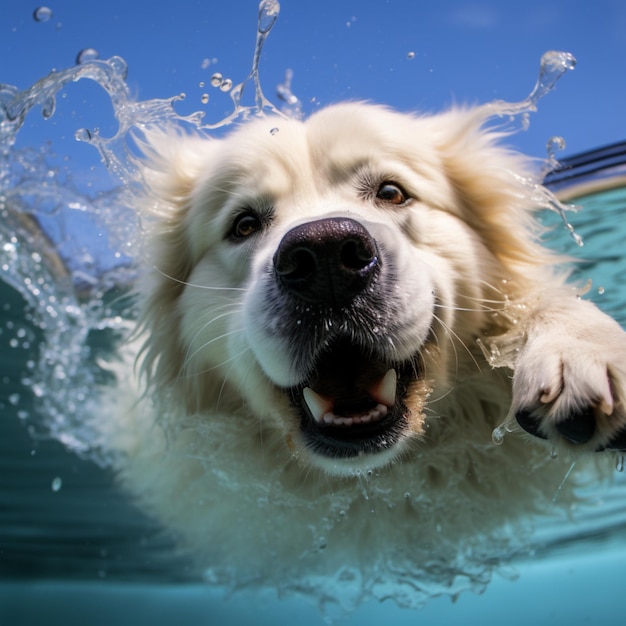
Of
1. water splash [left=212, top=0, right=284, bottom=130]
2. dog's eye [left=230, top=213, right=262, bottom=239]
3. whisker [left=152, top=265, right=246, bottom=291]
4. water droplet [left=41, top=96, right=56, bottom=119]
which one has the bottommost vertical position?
whisker [left=152, top=265, right=246, bottom=291]

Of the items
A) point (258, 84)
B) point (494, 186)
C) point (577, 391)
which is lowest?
point (577, 391)

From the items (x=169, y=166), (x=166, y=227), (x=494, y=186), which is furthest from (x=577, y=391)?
(x=169, y=166)

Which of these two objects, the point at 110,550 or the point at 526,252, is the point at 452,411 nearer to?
the point at 526,252

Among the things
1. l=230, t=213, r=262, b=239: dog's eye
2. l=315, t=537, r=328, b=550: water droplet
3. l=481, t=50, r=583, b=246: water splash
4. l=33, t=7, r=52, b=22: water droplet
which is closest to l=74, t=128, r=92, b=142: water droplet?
l=33, t=7, r=52, b=22: water droplet

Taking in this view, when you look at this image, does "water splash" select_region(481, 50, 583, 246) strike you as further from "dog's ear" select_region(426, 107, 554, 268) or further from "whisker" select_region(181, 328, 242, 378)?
"whisker" select_region(181, 328, 242, 378)

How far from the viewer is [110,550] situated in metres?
8.69

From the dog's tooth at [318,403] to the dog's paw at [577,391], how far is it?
2.12ft

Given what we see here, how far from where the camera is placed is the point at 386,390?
2.44 meters

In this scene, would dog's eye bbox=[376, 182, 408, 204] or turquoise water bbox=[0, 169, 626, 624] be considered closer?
dog's eye bbox=[376, 182, 408, 204]

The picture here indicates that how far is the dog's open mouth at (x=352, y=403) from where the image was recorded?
→ 2.39 m

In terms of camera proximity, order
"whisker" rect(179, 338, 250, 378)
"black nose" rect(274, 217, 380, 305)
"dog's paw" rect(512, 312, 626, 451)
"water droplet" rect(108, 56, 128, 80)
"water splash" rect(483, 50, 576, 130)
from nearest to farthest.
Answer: "dog's paw" rect(512, 312, 626, 451), "black nose" rect(274, 217, 380, 305), "whisker" rect(179, 338, 250, 378), "water splash" rect(483, 50, 576, 130), "water droplet" rect(108, 56, 128, 80)

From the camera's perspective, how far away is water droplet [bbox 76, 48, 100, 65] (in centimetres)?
321

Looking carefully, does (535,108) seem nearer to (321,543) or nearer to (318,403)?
(318,403)

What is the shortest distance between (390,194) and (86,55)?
1622mm
